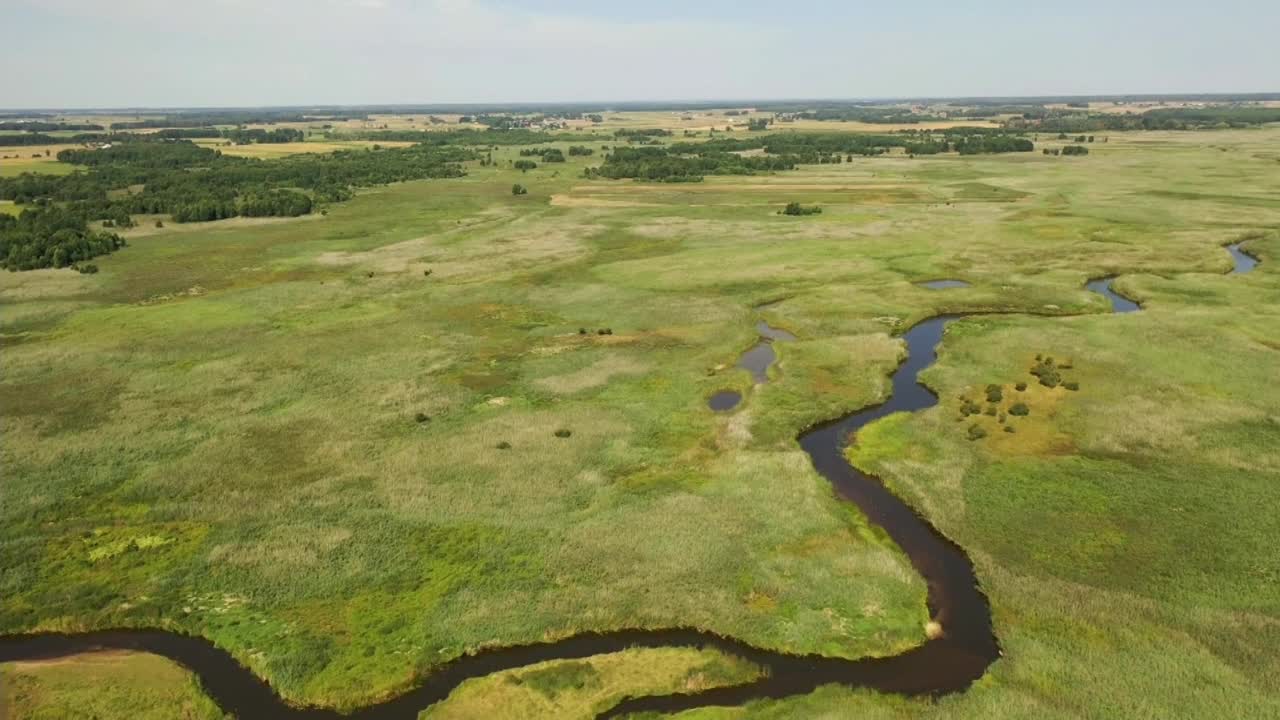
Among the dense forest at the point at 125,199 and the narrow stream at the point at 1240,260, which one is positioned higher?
the dense forest at the point at 125,199

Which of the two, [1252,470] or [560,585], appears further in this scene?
[1252,470]

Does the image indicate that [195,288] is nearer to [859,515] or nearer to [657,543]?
[657,543]

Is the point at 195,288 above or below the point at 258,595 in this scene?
above

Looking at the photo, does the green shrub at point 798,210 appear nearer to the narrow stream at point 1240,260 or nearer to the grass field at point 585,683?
the narrow stream at point 1240,260

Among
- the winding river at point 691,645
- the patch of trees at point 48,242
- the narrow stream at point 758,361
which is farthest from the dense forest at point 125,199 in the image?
the narrow stream at point 758,361

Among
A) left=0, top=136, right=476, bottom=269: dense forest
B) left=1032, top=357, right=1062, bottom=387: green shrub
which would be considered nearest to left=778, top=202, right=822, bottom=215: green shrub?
left=1032, top=357, right=1062, bottom=387: green shrub

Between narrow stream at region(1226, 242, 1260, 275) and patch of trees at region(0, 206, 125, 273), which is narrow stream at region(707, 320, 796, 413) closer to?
narrow stream at region(1226, 242, 1260, 275)

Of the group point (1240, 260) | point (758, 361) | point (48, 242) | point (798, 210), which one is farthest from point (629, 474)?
point (48, 242)

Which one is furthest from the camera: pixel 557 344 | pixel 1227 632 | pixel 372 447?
pixel 557 344

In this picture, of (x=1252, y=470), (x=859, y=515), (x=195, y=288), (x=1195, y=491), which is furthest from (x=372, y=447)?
(x=195, y=288)

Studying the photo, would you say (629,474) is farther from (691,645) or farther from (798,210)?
(798,210)
